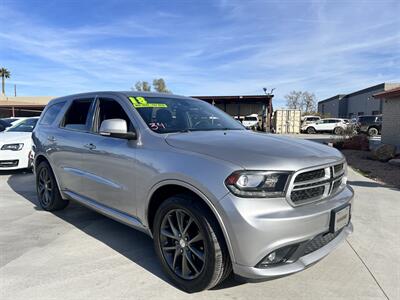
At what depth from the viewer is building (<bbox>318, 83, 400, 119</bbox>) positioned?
5442 cm

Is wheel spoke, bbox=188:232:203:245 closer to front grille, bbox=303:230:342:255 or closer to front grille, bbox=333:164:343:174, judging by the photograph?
front grille, bbox=303:230:342:255

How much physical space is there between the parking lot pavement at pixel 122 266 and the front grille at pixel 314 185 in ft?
2.96

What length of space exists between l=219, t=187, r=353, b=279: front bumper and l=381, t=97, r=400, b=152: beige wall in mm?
16261

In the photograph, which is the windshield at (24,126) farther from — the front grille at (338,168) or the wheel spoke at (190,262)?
the front grille at (338,168)

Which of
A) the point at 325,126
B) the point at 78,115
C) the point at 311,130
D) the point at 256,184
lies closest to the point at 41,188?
the point at 78,115

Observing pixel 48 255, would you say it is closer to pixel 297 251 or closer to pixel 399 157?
pixel 297 251

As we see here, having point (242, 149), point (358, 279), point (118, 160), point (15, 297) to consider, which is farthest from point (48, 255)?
point (358, 279)

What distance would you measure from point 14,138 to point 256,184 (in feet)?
27.3

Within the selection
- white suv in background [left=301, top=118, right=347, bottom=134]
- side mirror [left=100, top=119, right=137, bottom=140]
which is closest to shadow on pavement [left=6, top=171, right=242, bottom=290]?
side mirror [left=100, top=119, right=137, bottom=140]

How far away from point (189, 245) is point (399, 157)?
11447 mm

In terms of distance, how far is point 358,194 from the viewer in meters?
6.95

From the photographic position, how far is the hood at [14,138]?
9039mm

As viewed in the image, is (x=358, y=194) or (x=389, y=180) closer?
(x=358, y=194)

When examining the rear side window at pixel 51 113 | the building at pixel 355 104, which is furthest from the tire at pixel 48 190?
the building at pixel 355 104
